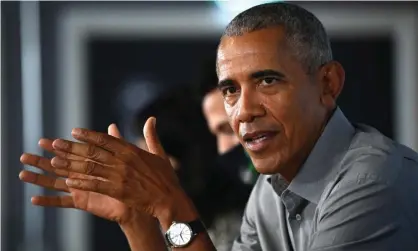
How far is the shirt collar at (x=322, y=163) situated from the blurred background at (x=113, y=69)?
2059 mm

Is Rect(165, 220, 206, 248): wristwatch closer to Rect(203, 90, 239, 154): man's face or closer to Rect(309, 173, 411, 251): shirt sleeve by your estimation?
Rect(309, 173, 411, 251): shirt sleeve

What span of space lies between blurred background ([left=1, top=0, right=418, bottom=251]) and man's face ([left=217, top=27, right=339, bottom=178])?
2.05m

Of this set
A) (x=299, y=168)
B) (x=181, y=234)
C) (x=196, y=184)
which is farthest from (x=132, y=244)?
(x=196, y=184)

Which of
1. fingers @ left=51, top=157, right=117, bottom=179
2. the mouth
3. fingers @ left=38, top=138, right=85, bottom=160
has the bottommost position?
the mouth

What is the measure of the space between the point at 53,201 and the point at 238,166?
86cm

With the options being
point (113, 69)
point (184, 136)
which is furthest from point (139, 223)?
point (113, 69)

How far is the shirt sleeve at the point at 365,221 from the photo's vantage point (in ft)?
4.73

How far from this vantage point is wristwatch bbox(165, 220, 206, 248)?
5.13 ft

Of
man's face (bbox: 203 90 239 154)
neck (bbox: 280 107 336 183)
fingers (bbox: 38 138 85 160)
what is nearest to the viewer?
fingers (bbox: 38 138 85 160)

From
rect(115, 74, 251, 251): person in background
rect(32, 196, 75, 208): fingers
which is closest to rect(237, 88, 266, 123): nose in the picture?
rect(32, 196, 75, 208): fingers

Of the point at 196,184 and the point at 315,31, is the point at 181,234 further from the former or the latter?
the point at 196,184

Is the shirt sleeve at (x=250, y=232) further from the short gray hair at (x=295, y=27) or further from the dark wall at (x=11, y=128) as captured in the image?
the dark wall at (x=11, y=128)

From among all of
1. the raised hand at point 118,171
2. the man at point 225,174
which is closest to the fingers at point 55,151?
the raised hand at point 118,171

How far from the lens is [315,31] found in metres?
1.65
